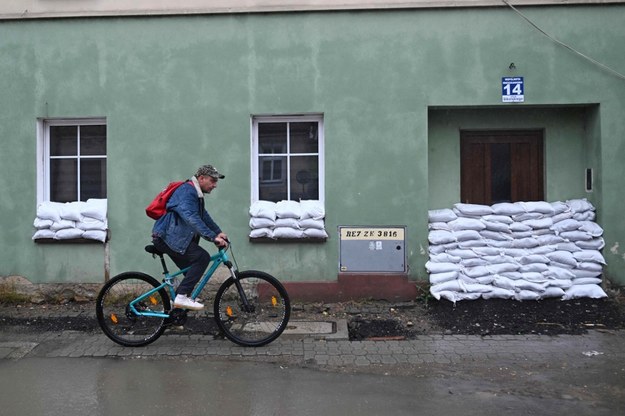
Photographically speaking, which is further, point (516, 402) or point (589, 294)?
point (589, 294)

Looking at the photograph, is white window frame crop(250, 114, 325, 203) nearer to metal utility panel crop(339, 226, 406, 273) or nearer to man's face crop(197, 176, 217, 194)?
metal utility panel crop(339, 226, 406, 273)

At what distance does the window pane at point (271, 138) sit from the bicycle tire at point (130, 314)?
2658 mm

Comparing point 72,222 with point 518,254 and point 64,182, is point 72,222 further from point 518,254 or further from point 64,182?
point 518,254

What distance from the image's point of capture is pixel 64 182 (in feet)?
28.1

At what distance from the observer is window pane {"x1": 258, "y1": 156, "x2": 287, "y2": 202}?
8.38 m

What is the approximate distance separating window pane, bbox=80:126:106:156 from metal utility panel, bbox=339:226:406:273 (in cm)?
350

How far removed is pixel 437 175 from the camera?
27.8 feet

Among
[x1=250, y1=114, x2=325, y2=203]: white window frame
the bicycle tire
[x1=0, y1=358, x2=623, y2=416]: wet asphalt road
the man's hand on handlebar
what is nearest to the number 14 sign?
[x1=250, y1=114, x2=325, y2=203]: white window frame

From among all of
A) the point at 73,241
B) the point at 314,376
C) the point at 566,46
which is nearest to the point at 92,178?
the point at 73,241

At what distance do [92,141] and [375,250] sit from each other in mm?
4080

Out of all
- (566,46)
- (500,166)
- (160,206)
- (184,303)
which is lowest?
(184,303)

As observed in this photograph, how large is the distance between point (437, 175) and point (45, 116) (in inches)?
207

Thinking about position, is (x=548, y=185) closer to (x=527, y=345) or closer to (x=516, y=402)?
(x=527, y=345)

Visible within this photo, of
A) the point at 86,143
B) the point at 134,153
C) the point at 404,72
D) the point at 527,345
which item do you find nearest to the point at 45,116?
the point at 86,143
